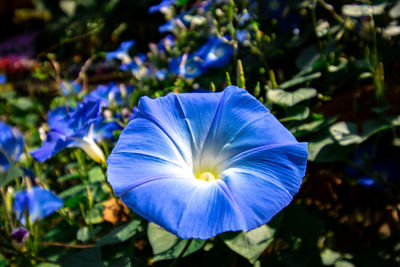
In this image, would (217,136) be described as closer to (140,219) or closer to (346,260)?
(140,219)

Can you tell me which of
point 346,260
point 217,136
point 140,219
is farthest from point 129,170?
point 346,260

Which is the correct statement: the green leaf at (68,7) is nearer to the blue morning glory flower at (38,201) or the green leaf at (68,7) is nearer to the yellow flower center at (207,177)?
the blue morning glory flower at (38,201)

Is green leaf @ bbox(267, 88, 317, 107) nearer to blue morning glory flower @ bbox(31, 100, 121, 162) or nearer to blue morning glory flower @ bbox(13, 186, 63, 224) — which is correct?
blue morning glory flower @ bbox(31, 100, 121, 162)

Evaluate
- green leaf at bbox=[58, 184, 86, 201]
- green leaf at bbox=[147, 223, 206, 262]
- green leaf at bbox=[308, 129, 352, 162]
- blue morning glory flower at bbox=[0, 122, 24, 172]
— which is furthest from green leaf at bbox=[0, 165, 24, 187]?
green leaf at bbox=[308, 129, 352, 162]

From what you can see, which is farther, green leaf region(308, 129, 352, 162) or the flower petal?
green leaf region(308, 129, 352, 162)

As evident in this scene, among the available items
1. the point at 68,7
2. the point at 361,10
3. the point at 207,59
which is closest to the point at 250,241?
the point at 207,59

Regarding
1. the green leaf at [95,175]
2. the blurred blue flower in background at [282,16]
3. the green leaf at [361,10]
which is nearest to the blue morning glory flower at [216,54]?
the blurred blue flower in background at [282,16]
